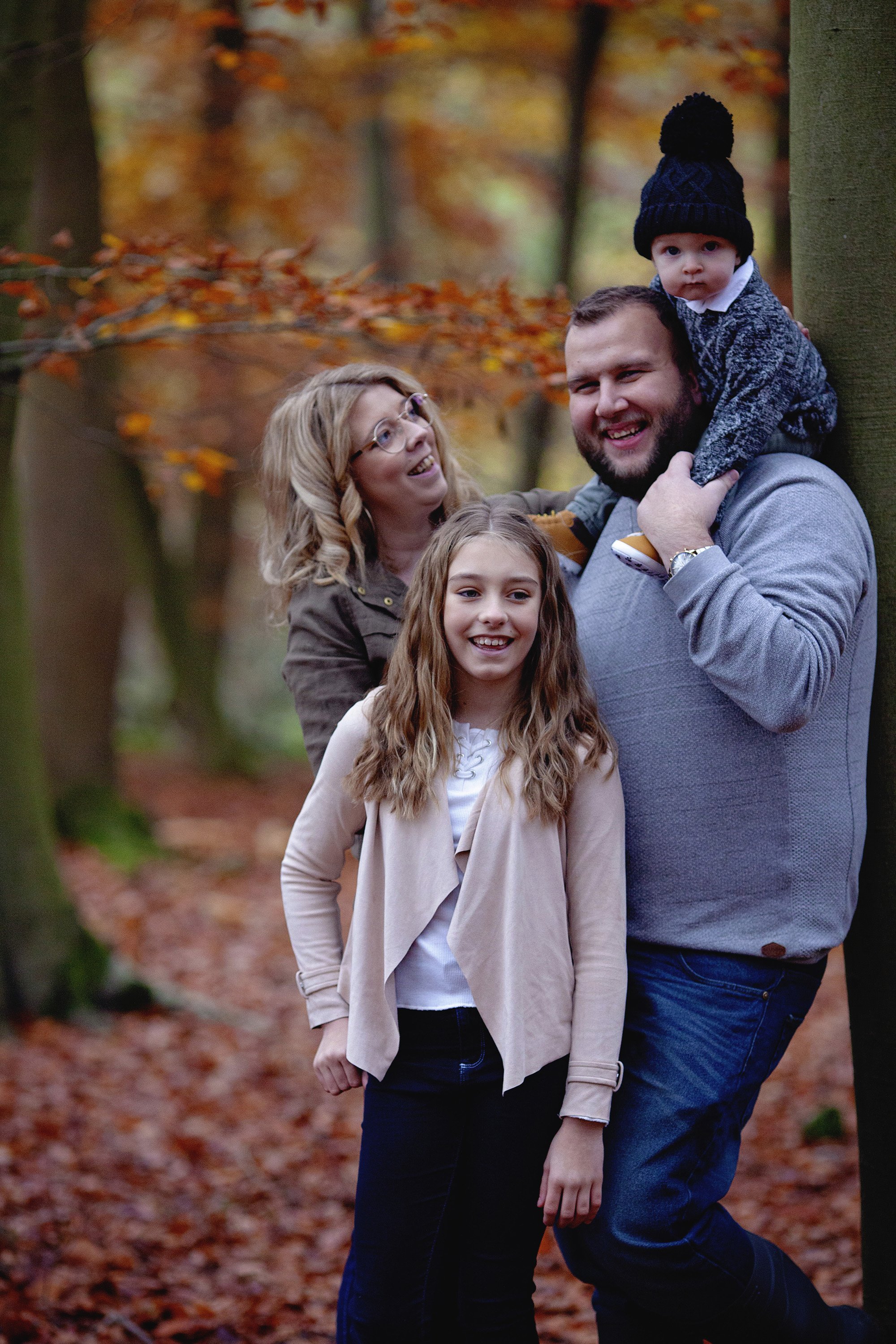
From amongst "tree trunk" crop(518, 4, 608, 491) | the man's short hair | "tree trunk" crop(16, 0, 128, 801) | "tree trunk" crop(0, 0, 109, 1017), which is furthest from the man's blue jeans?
"tree trunk" crop(518, 4, 608, 491)

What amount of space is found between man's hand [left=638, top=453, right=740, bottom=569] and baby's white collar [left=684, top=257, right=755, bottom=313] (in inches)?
13.4

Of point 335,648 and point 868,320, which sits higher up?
point 868,320

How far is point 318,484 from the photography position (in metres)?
2.89

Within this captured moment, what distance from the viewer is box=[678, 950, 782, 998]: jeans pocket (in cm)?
245

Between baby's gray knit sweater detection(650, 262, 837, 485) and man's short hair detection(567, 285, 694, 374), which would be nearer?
baby's gray knit sweater detection(650, 262, 837, 485)

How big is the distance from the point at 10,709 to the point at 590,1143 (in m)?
3.95

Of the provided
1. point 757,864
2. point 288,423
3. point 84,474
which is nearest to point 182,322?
point 288,423

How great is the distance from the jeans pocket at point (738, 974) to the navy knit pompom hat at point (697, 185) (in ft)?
5.03

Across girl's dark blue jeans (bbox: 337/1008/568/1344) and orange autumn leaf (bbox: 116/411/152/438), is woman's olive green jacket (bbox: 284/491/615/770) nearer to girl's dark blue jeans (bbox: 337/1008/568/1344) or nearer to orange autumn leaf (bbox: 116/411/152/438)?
girl's dark blue jeans (bbox: 337/1008/568/1344)

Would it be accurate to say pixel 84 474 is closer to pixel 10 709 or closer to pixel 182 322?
pixel 10 709

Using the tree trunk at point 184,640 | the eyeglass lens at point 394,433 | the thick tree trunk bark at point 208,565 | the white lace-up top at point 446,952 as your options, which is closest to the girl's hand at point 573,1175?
the white lace-up top at point 446,952

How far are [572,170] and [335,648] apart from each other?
8.47 metres

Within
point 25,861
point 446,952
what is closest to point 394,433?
point 446,952

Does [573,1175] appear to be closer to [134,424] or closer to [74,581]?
[134,424]
